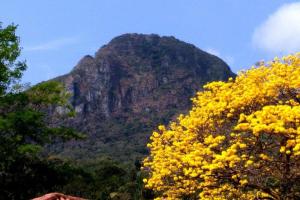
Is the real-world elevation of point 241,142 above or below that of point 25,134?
below

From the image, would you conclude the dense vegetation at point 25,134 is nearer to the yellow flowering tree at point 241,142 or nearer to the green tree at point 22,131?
the green tree at point 22,131

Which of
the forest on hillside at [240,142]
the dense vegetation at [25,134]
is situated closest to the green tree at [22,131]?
the dense vegetation at [25,134]

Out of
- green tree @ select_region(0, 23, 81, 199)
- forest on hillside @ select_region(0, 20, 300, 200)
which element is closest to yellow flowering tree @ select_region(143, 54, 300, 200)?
forest on hillside @ select_region(0, 20, 300, 200)

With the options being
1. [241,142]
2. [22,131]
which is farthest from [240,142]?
[22,131]

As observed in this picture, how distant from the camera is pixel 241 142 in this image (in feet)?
48.0

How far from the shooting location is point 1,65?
95.6 ft

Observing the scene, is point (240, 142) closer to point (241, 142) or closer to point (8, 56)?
point (241, 142)

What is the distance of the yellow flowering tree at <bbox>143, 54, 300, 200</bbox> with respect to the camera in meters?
13.3

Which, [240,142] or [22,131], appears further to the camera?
[22,131]

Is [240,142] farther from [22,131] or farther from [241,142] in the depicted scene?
[22,131]

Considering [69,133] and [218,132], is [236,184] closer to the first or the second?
[218,132]

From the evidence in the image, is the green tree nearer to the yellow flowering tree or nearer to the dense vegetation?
the dense vegetation

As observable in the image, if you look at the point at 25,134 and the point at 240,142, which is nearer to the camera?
the point at 240,142

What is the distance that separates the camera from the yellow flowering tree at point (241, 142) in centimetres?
1330
